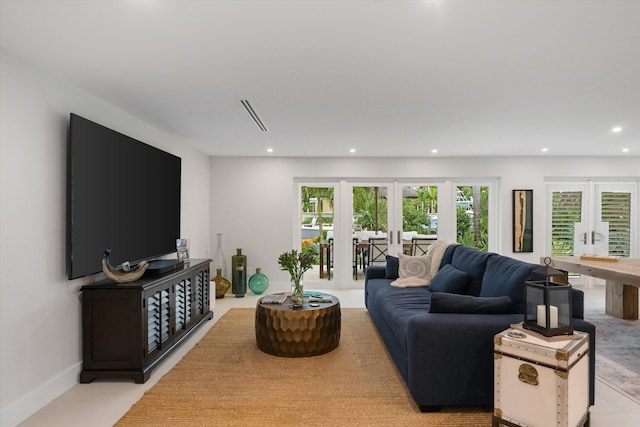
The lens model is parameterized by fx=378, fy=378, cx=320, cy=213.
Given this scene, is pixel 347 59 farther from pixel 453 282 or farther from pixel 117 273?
pixel 117 273

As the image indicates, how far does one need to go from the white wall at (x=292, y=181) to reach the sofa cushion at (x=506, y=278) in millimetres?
3610

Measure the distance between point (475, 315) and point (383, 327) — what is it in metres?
1.23

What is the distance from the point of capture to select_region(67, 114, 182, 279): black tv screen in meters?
2.85

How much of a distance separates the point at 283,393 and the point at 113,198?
217cm

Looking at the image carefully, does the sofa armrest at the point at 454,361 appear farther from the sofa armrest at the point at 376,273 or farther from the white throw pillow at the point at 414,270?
the sofa armrest at the point at 376,273

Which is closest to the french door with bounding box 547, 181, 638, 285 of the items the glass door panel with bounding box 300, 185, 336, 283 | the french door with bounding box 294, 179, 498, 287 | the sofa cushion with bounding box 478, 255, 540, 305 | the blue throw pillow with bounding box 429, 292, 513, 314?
the french door with bounding box 294, 179, 498, 287

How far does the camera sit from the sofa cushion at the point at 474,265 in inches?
137

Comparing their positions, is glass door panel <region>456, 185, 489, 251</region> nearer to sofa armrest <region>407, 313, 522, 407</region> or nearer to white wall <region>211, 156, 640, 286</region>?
white wall <region>211, 156, 640, 286</region>

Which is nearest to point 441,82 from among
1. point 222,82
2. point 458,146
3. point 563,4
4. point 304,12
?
point 563,4

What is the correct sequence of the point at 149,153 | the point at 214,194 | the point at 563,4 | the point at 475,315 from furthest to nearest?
the point at 214,194 < the point at 149,153 < the point at 475,315 < the point at 563,4

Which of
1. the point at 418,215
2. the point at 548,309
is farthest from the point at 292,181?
the point at 548,309

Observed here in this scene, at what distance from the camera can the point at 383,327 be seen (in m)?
3.65

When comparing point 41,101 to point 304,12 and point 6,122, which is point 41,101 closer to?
point 6,122

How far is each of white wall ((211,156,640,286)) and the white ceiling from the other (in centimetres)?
220
